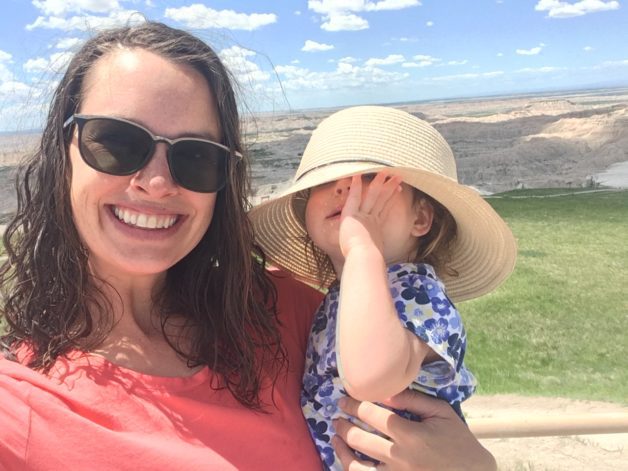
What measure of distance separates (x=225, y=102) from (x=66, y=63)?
1.44 feet

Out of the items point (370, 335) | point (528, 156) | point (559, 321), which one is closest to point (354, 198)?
point (370, 335)

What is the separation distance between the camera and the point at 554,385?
5.98 m

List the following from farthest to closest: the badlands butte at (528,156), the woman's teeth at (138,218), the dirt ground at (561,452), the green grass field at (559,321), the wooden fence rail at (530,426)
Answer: the badlands butte at (528,156) → the green grass field at (559,321) → the dirt ground at (561,452) → the wooden fence rail at (530,426) → the woman's teeth at (138,218)

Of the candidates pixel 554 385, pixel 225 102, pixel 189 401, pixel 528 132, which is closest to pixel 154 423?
pixel 189 401

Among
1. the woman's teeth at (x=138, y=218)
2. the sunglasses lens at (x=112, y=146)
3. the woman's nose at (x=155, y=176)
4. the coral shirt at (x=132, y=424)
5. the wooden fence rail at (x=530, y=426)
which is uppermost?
the sunglasses lens at (x=112, y=146)

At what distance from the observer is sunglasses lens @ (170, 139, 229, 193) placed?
4.99 feet

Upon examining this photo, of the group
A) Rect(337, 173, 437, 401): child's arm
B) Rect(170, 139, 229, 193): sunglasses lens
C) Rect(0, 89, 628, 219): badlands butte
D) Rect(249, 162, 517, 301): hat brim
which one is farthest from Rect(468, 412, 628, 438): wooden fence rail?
Rect(0, 89, 628, 219): badlands butte

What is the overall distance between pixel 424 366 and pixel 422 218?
48 centimetres

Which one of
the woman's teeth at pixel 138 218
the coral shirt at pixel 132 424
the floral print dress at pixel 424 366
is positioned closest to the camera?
the coral shirt at pixel 132 424

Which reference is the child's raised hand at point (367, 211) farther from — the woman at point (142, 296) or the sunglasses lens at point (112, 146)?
the sunglasses lens at point (112, 146)

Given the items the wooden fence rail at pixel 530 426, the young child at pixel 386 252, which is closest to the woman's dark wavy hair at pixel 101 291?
the young child at pixel 386 252

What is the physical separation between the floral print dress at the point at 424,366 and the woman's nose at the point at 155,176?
0.65 meters

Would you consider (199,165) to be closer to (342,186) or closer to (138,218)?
(138,218)

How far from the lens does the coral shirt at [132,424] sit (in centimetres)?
128
